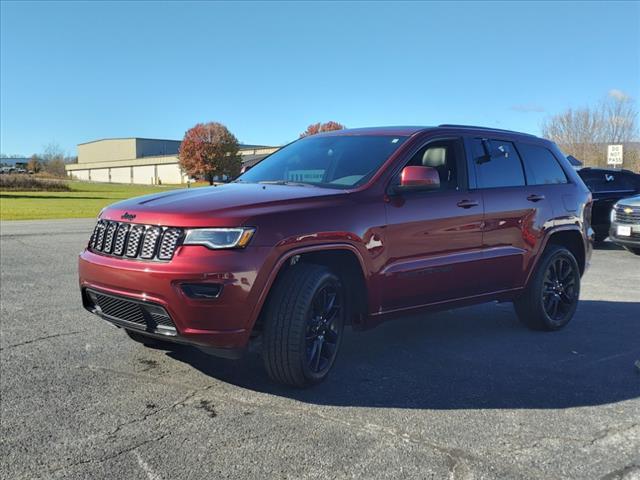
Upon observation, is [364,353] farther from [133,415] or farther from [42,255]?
[42,255]

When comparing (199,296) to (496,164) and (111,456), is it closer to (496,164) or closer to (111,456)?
(111,456)

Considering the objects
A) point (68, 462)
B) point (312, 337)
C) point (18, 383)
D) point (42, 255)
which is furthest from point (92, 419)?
point (42, 255)

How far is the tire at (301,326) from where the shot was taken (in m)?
3.85

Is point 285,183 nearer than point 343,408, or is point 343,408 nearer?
point 343,408

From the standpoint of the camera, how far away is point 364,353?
16.7ft

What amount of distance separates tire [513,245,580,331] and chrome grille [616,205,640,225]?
6474mm

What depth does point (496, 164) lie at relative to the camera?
5.48 m

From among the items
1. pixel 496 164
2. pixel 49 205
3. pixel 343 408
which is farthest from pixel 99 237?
pixel 49 205

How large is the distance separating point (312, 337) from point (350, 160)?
1.56 meters

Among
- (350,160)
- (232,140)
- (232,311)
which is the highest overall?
(232,140)

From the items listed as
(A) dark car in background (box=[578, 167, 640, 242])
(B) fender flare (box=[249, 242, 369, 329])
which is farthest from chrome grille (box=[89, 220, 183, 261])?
(A) dark car in background (box=[578, 167, 640, 242])

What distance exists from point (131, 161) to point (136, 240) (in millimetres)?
143492

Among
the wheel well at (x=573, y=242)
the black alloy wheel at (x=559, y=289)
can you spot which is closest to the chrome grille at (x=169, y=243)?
the black alloy wheel at (x=559, y=289)

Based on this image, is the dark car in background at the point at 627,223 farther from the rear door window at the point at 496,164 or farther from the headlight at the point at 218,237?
the headlight at the point at 218,237
